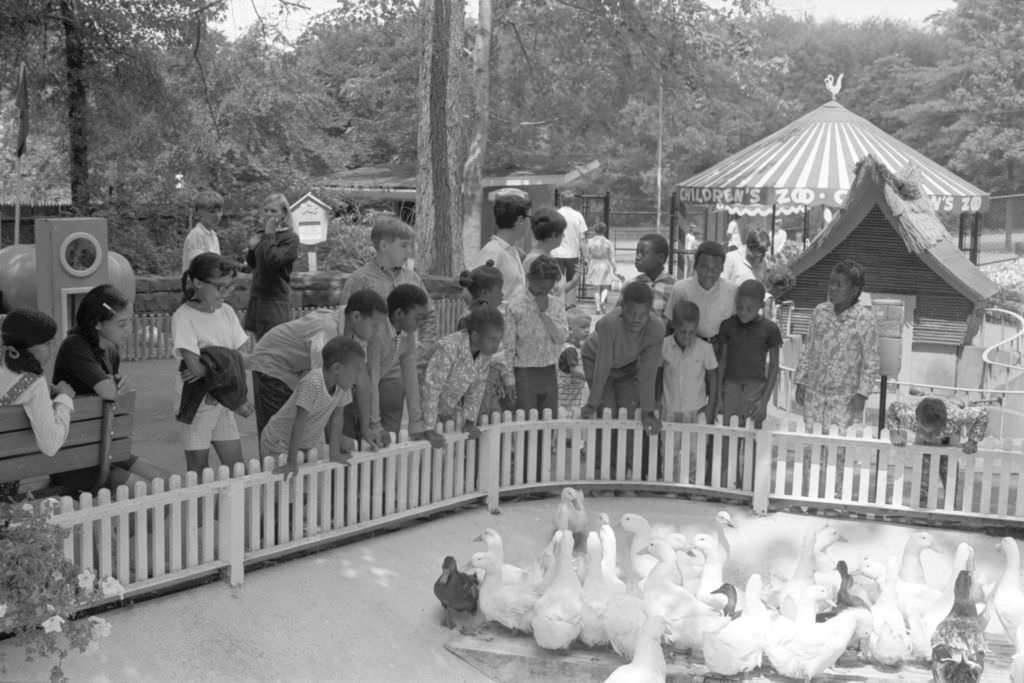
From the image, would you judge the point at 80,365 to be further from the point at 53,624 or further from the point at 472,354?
the point at 472,354

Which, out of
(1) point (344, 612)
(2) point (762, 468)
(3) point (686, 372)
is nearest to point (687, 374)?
(3) point (686, 372)

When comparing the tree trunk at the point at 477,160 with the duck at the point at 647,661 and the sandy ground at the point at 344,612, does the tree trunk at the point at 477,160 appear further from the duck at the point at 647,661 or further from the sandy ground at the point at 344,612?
the duck at the point at 647,661

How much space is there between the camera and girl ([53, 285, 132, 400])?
20.3 feet

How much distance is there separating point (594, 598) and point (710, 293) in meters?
3.30

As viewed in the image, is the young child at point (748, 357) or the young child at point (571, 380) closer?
the young child at point (748, 357)

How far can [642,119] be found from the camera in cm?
5419

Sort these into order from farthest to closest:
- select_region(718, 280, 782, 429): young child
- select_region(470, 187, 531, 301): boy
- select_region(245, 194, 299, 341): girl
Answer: select_region(245, 194, 299, 341): girl < select_region(470, 187, 531, 301): boy < select_region(718, 280, 782, 429): young child

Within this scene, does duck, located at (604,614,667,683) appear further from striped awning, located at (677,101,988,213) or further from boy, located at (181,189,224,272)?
striped awning, located at (677,101,988,213)

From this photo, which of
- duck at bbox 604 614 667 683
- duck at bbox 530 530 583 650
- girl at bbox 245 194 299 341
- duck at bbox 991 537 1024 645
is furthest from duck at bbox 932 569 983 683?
girl at bbox 245 194 299 341

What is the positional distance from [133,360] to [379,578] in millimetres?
7839

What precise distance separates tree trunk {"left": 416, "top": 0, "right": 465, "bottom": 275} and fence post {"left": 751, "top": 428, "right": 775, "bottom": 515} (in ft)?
33.4

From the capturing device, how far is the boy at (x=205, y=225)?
1012 centimetres

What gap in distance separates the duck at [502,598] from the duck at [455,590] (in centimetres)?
5

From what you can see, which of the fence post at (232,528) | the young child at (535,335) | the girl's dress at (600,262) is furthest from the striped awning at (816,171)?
the fence post at (232,528)
